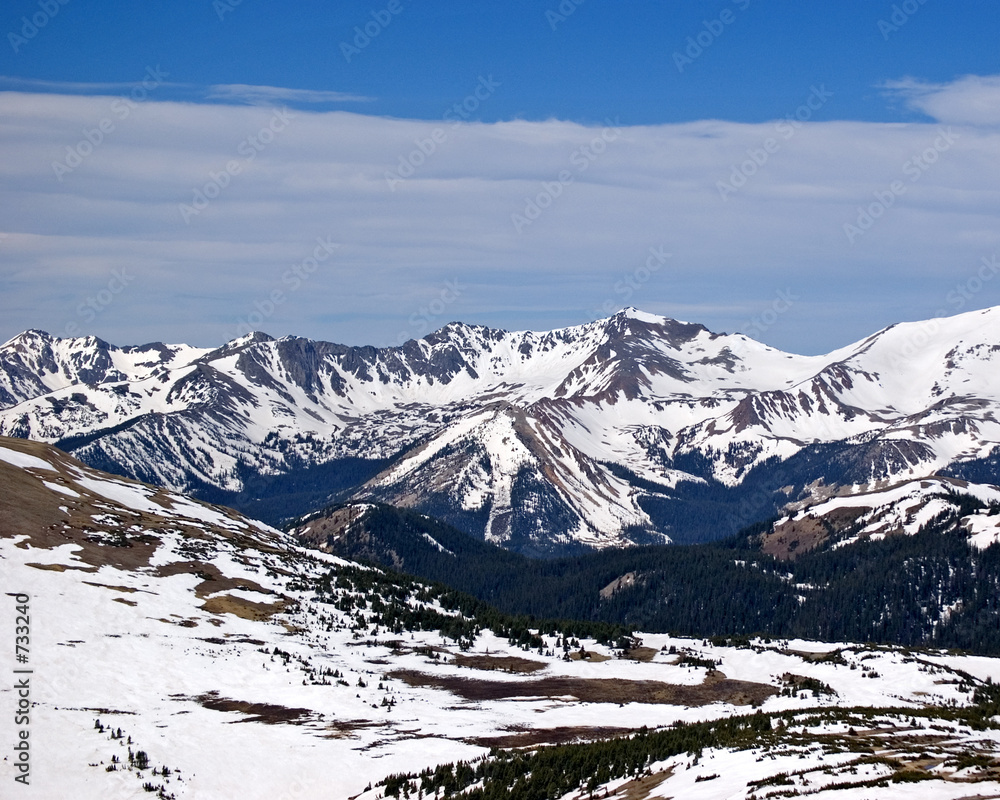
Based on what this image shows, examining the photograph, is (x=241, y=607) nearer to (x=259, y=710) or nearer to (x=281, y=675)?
(x=281, y=675)

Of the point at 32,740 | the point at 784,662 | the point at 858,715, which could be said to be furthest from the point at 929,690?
the point at 32,740

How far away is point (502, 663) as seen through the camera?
453 ft

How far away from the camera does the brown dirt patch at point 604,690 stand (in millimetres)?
116438

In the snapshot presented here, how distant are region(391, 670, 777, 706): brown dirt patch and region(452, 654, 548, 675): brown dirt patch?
7041 mm

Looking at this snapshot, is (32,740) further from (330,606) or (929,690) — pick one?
(929,690)

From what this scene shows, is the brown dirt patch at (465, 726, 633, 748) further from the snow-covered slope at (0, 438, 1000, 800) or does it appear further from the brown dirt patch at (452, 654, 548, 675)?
the brown dirt patch at (452, 654, 548, 675)

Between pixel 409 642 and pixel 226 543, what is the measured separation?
53.3 meters

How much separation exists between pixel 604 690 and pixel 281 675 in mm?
35825

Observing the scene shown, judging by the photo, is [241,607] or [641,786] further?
[241,607]

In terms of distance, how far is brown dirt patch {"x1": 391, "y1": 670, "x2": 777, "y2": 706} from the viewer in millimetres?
116438

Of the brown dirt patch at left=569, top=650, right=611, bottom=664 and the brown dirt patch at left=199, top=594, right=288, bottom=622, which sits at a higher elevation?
the brown dirt patch at left=199, top=594, right=288, bottom=622

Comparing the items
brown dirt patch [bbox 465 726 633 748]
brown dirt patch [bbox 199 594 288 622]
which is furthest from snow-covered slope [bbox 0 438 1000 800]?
brown dirt patch [bbox 199 594 288 622]
